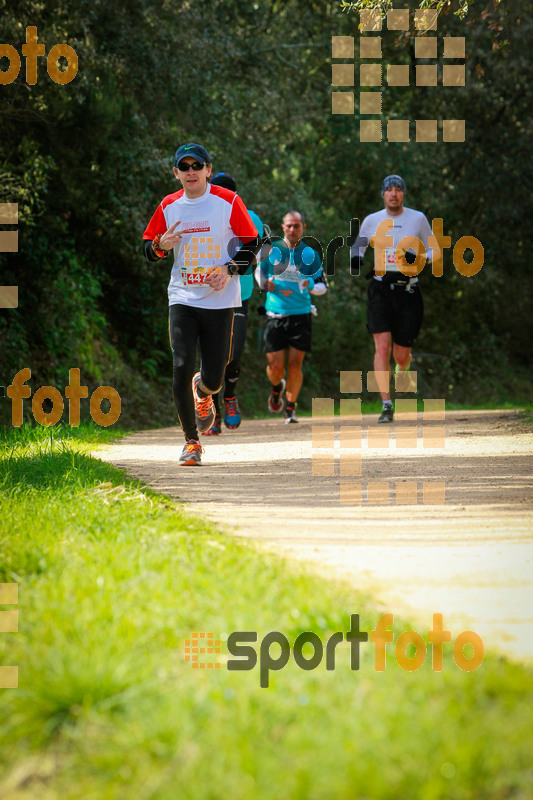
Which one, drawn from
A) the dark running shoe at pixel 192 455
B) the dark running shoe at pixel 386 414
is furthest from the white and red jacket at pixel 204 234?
the dark running shoe at pixel 386 414

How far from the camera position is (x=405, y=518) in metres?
4.95

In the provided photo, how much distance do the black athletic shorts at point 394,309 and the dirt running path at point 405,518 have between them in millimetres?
2023

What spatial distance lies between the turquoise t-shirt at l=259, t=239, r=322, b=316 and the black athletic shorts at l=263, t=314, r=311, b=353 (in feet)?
0.27

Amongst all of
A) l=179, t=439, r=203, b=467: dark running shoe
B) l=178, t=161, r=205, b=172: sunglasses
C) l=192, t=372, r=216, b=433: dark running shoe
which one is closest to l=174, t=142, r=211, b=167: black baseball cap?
l=178, t=161, r=205, b=172: sunglasses

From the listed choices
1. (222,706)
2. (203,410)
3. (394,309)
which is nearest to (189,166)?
(203,410)

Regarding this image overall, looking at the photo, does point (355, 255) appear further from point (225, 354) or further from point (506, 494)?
point (506, 494)

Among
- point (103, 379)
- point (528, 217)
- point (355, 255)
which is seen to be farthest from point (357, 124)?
point (355, 255)

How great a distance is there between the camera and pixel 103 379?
615 inches

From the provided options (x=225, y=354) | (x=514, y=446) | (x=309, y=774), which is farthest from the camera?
(x=514, y=446)

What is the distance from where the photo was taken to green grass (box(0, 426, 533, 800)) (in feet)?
7.00

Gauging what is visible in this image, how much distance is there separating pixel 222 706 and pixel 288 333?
30.4 feet

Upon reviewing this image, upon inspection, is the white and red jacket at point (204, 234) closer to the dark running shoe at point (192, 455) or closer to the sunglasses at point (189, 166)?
the sunglasses at point (189, 166)

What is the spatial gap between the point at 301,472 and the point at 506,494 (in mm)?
1799

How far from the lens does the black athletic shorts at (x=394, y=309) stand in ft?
35.5
